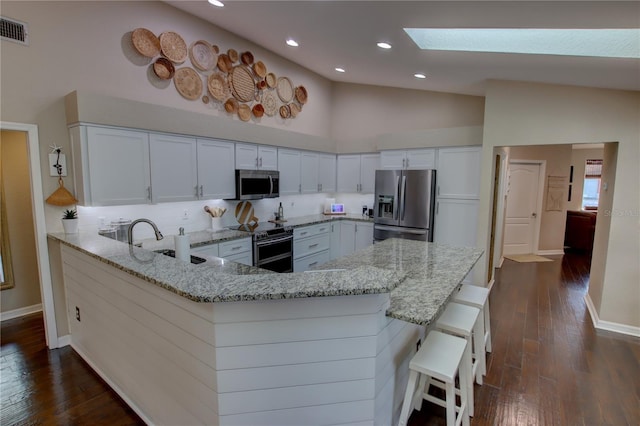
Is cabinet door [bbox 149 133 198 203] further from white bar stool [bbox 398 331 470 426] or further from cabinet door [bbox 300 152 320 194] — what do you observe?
white bar stool [bbox 398 331 470 426]

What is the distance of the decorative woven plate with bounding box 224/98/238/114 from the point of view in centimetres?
434

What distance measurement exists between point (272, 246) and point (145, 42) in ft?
9.30

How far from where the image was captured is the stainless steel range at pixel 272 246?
407 centimetres

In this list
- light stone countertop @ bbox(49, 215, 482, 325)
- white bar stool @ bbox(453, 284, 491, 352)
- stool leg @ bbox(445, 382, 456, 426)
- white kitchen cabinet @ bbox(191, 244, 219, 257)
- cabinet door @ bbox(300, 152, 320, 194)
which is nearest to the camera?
light stone countertop @ bbox(49, 215, 482, 325)

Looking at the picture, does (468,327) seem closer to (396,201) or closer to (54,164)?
(396,201)

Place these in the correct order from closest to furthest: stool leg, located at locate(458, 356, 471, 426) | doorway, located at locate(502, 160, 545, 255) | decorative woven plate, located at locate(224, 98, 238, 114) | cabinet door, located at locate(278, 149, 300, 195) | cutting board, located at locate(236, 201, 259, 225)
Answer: stool leg, located at locate(458, 356, 471, 426), decorative woven plate, located at locate(224, 98, 238, 114), cutting board, located at locate(236, 201, 259, 225), cabinet door, located at locate(278, 149, 300, 195), doorway, located at locate(502, 160, 545, 255)

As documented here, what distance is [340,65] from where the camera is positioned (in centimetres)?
466

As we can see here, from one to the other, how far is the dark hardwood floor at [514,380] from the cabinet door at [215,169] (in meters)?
2.14

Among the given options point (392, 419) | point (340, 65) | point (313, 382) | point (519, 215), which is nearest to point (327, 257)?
point (340, 65)

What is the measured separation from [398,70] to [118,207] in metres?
3.80

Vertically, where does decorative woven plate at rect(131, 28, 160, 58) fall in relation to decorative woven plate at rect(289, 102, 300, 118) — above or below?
above

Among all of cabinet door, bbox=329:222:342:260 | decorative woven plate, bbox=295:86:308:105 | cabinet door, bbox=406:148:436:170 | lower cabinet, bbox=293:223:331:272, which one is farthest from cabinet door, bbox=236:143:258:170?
cabinet door, bbox=406:148:436:170

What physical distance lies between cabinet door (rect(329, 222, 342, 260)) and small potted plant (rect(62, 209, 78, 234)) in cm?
367

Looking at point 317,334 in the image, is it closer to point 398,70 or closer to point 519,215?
point 398,70
